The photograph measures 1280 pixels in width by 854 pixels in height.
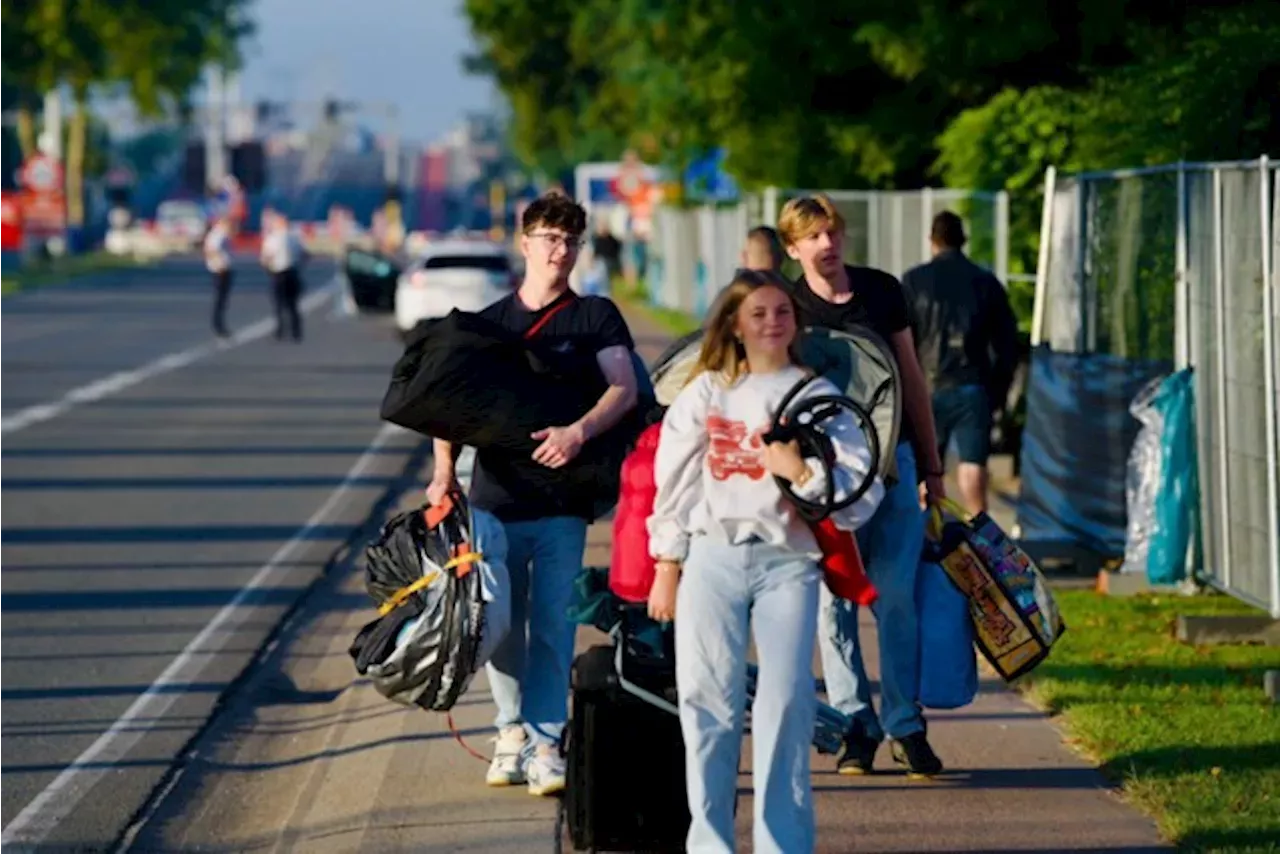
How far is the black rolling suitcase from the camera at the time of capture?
7719 millimetres

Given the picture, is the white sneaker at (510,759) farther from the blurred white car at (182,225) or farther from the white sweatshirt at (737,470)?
the blurred white car at (182,225)

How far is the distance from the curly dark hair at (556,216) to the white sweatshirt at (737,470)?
59.1 inches

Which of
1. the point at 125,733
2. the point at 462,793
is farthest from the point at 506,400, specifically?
the point at 125,733

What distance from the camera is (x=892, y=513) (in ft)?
29.1

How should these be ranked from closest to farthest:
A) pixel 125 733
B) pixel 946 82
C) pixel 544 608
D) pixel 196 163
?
1. pixel 544 608
2. pixel 125 733
3. pixel 946 82
4. pixel 196 163

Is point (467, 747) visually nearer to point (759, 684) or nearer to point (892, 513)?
point (892, 513)

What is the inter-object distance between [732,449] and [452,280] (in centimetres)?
3248

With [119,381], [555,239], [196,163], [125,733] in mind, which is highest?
[196,163]

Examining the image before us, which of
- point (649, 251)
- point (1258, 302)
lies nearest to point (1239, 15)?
point (1258, 302)

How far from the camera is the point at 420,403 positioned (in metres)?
8.32

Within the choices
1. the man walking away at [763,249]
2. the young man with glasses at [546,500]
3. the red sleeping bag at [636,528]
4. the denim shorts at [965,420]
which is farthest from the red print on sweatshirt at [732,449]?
the denim shorts at [965,420]

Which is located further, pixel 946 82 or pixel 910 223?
pixel 946 82

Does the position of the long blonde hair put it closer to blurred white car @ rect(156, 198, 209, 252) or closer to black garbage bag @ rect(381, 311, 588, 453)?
black garbage bag @ rect(381, 311, 588, 453)

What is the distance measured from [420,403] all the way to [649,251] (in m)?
51.1
